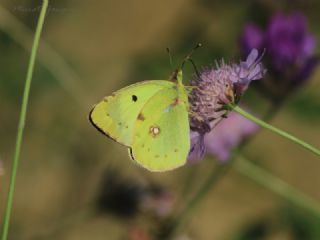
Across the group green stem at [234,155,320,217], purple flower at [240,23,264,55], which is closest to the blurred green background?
purple flower at [240,23,264,55]

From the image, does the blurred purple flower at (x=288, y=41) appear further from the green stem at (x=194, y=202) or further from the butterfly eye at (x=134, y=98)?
the butterfly eye at (x=134, y=98)

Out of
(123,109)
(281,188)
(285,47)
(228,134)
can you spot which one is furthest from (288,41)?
(123,109)

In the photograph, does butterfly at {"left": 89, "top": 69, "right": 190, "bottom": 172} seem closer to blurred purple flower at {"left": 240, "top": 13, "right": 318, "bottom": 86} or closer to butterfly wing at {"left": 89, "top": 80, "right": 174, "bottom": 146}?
butterfly wing at {"left": 89, "top": 80, "right": 174, "bottom": 146}

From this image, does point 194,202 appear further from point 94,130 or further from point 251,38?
point 94,130

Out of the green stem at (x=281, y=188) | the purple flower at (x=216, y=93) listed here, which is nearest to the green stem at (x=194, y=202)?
the green stem at (x=281, y=188)

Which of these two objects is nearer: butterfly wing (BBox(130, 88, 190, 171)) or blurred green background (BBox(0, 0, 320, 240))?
butterfly wing (BBox(130, 88, 190, 171))

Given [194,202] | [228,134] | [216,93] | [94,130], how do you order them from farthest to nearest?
[94,130] → [228,134] → [194,202] → [216,93]
